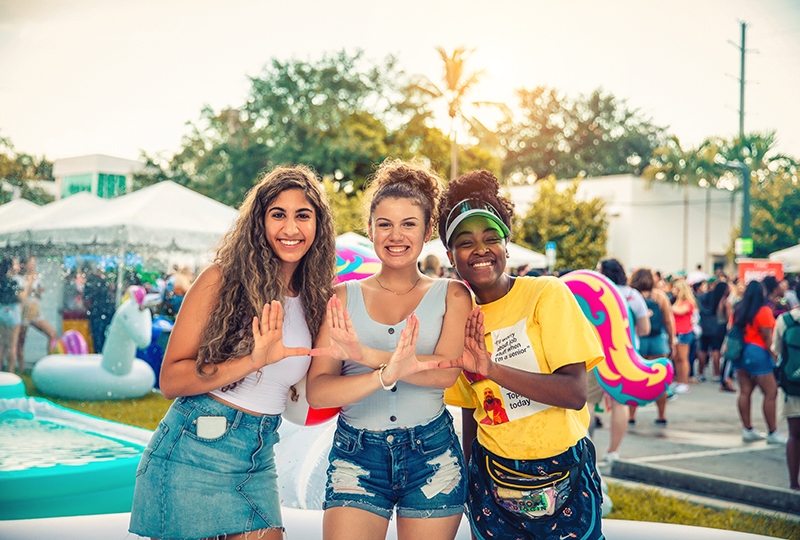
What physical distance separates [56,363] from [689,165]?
28.1 m

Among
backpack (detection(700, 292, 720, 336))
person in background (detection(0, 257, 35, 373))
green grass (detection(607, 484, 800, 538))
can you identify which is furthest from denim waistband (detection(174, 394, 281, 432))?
backpack (detection(700, 292, 720, 336))

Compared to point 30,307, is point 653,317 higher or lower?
higher

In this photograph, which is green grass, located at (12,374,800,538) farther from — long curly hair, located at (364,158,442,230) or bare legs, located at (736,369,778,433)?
long curly hair, located at (364,158,442,230)

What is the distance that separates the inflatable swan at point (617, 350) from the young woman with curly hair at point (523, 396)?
58.5 inches

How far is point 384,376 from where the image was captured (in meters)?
1.83

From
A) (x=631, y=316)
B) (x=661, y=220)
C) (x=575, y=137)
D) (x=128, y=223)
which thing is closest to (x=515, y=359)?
(x=631, y=316)

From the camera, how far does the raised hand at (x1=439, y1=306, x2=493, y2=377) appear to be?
189 centimetres

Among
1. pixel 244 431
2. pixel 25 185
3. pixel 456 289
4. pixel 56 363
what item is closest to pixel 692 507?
Result: pixel 456 289

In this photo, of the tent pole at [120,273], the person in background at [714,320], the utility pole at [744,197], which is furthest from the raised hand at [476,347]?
the utility pole at [744,197]

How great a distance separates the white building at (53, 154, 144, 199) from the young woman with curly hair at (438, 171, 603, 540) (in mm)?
5599

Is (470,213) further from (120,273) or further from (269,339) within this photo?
(120,273)

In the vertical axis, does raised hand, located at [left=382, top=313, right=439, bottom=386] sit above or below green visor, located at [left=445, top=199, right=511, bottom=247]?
below

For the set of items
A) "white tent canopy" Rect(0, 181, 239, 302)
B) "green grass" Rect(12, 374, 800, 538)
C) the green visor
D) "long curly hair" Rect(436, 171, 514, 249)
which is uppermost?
"white tent canopy" Rect(0, 181, 239, 302)

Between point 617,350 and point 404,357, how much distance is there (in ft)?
7.33
